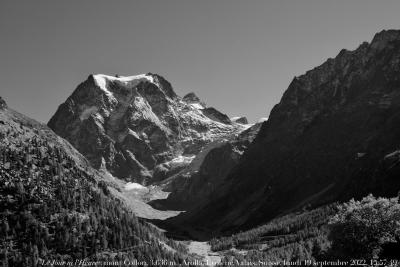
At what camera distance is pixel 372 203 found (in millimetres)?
139375

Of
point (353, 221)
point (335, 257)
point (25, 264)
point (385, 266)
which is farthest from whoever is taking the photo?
point (25, 264)

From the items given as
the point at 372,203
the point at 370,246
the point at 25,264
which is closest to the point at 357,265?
the point at 370,246

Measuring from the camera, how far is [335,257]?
511 ft

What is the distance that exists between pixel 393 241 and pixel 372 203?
11167 millimetres

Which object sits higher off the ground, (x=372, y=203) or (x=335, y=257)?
(x=372, y=203)

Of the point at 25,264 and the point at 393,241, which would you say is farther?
the point at 25,264

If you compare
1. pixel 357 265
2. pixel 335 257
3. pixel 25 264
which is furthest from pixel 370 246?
pixel 25 264

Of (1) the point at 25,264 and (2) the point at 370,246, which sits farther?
(1) the point at 25,264

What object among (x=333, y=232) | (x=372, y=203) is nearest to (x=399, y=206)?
(x=372, y=203)

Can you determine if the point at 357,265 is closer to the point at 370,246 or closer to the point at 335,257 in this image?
the point at 370,246

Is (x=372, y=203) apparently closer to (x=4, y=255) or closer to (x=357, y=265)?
(x=357, y=265)

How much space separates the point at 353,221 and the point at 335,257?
23.6 meters

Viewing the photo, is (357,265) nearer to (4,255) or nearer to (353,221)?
(353,221)

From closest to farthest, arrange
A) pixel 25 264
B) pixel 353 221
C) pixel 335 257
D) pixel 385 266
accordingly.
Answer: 1. pixel 385 266
2. pixel 353 221
3. pixel 335 257
4. pixel 25 264
